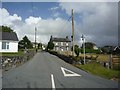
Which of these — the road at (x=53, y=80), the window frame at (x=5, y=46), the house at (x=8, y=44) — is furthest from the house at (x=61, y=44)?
the road at (x=53, y=80)

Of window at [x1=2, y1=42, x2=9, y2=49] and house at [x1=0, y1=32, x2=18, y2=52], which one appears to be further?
window at [x1=2, y1=42, x2=9, y2=49]

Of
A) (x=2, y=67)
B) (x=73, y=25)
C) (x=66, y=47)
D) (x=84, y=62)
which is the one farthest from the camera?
(x=66, y=47)

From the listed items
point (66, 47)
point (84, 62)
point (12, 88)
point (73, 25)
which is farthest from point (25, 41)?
point (12, 88)

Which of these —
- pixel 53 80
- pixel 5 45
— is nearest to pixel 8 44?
pixel 5 45

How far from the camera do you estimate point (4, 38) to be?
53.2 meters

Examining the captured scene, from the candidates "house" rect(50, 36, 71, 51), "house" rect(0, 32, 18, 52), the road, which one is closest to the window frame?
"house" rect(0, 32, 18, 52)

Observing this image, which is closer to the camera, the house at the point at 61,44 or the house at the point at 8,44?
the house at the point at 8,44

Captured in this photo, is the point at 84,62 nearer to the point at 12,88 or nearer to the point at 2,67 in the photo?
the point at 2,67

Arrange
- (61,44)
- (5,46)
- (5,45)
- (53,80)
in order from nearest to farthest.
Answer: (53,80)
(5,46)
(5,45)
(61,44)

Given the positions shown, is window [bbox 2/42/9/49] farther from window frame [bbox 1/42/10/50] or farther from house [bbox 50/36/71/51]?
house [bbox 50/36/71/51]

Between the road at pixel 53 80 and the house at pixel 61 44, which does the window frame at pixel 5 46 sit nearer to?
the road at pixel 53 80

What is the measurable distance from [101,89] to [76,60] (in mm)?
17110

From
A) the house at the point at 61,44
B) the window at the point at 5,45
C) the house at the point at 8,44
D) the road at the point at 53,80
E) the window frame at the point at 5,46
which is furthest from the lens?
the house at the point at 61,44

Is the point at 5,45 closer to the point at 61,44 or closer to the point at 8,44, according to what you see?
the point at 8,44
